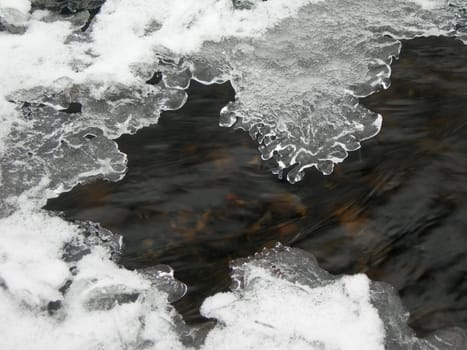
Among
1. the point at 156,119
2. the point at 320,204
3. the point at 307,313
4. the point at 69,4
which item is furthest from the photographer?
the point at 69,4

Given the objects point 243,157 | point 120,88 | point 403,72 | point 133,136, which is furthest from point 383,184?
point 120,88

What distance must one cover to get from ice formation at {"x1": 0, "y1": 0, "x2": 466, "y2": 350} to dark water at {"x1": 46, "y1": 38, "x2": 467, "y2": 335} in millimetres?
106

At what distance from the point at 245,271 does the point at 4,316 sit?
1.32m

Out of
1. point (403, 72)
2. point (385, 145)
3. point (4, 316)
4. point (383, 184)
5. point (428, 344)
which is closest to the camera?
point (428, 344)

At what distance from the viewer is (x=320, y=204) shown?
3236 millimetres

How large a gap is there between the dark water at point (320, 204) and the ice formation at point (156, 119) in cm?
A: 11

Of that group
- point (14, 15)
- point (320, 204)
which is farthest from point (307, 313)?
point (14, 15)

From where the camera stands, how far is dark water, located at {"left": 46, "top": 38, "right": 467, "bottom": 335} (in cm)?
285

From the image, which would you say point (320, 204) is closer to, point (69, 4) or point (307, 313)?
point (307, 313)

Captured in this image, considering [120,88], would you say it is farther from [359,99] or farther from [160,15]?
[359,99]

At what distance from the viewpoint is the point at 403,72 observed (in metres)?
4.02

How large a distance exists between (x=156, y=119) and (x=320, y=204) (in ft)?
4.75

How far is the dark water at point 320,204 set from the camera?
9.35 ft

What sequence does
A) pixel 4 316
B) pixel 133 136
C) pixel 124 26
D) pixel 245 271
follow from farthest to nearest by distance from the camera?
pixel 124 26 → pixel 133 136 → pixel 245 271 → pixel 4 316
